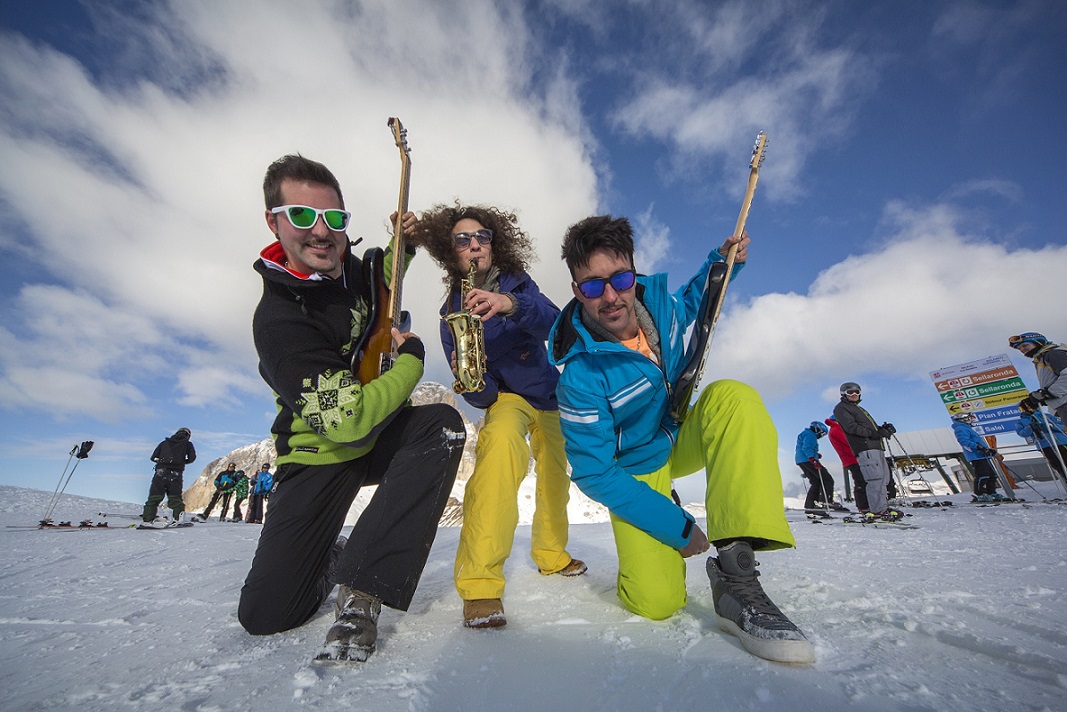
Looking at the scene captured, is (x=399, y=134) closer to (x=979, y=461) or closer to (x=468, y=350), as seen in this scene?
(x=468, y=350)

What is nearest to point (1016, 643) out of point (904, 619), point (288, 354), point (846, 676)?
point (904, 619)

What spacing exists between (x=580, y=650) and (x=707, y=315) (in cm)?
182

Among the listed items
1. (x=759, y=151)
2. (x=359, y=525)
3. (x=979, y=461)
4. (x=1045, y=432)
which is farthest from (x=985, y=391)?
(x=359, y=525)

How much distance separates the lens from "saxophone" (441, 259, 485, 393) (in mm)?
2789

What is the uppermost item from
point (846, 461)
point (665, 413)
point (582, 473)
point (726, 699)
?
point (846, 461)

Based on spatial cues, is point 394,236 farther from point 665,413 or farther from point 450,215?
point 665,413

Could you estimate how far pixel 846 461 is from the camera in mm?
9711

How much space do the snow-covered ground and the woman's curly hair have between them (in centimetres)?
220

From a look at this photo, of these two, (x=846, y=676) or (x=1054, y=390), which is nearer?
(x=846, y=676)

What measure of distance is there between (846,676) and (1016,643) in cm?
65

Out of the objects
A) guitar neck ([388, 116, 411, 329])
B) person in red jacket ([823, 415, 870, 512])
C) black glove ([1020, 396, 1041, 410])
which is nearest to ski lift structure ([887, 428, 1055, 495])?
person in red jacket ([823, 415, 870, 512])

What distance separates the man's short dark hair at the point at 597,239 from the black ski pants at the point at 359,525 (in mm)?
1216

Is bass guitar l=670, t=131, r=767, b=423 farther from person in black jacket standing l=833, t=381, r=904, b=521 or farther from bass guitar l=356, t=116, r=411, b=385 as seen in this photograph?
person in black jacket standing l=833, t=381, r=904, b=521

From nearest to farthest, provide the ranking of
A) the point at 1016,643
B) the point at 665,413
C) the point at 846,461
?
1. the point at 1016,643
2. the point at 665,413
3. the point at 846,461
